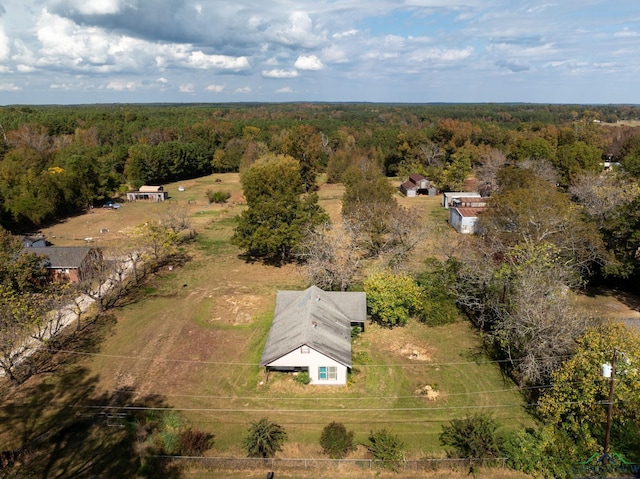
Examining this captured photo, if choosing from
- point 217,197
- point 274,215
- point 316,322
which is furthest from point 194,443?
point 217,197

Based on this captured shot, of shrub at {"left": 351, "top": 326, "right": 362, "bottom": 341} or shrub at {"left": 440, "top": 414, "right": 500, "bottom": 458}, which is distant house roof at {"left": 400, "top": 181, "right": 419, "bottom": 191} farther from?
shrub at {"left": 440, "top": 414, "right": 500, "bottom": 458}

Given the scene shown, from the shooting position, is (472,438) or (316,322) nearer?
(472,438)

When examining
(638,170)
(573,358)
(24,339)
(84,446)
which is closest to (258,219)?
(24,339)

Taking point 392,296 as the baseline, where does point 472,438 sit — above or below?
below

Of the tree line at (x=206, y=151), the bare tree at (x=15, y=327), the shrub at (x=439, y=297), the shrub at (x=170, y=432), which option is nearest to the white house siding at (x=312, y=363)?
the shrub at (x=170, y=432)

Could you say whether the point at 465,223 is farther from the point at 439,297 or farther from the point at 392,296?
the point at 392,296

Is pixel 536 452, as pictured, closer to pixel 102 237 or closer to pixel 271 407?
pixel 271 407
